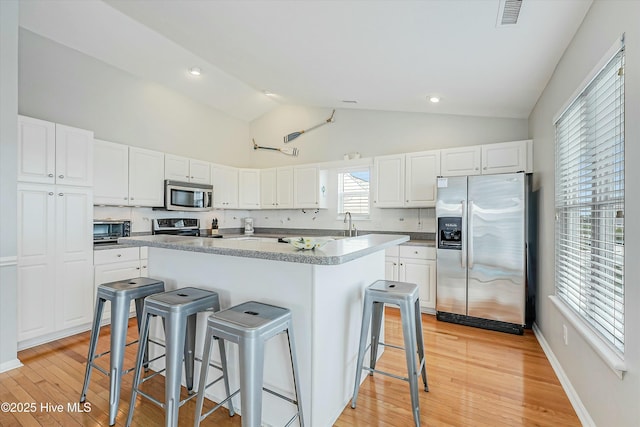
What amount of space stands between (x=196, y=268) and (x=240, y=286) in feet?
1.44

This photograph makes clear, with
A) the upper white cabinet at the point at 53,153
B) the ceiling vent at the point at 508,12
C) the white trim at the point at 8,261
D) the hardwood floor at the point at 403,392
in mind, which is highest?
the ceiling vent at the point at 508,12

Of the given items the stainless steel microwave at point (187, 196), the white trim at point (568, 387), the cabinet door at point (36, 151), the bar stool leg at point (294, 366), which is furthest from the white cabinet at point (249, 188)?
the white trim at point (568, 387)

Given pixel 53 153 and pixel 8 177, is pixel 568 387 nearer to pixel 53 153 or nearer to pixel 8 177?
pixel 8 177

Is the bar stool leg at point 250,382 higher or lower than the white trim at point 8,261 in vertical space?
lower

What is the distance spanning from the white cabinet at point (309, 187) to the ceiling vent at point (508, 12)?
3.36 metres

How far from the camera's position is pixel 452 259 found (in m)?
3.53

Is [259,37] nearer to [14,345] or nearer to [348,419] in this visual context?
[348,419]

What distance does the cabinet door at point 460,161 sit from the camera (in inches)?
146

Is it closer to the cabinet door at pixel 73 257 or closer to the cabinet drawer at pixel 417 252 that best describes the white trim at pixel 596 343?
the cabinet drawer at pixel 417 252

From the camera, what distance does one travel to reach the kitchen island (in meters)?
1.67

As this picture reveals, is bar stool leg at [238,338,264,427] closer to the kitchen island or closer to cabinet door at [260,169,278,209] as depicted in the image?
the kitchen island

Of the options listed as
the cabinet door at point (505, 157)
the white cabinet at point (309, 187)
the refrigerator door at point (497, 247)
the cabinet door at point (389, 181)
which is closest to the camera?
the refrigerator door at point (497, 247)

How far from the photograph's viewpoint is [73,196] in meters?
3.16

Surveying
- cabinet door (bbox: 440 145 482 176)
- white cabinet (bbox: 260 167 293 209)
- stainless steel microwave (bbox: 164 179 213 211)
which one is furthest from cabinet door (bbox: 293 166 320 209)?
cabinet door (bbox: 440 145 482 176)
